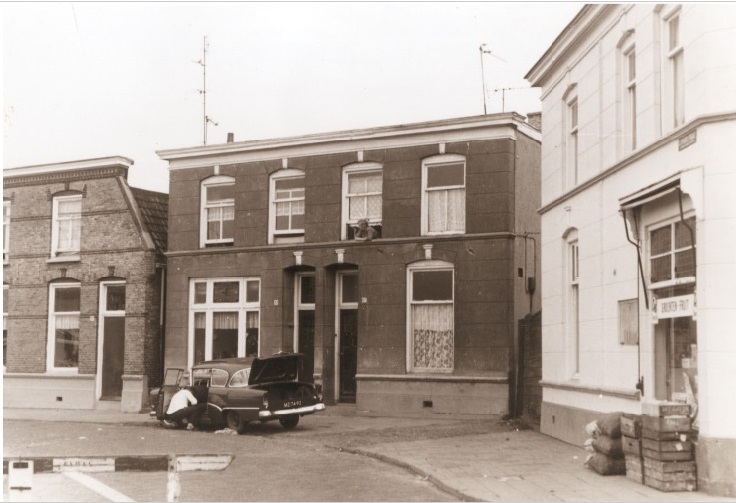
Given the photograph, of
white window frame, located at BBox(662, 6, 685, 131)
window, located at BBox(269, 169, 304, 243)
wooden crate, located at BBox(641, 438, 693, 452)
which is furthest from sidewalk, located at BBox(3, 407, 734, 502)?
window, located at BBox(269, 169, 304, 243)

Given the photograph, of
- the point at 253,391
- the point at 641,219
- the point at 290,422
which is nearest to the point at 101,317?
the point at 253,391

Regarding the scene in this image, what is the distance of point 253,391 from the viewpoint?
61.4 ft

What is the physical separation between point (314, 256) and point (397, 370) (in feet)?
12.4

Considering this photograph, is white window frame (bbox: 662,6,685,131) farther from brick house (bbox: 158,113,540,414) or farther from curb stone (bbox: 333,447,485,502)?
brick house (bbox: 158,113,540,414)

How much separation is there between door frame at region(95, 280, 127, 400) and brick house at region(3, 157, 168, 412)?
0.03 m

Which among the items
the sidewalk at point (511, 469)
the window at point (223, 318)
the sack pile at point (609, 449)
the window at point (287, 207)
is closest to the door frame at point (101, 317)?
the window at point (223, 318)

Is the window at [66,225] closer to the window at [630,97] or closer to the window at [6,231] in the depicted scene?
the window at [6,231]

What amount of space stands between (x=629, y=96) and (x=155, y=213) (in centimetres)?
1663

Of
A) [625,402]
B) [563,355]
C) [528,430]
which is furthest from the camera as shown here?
[528,430]

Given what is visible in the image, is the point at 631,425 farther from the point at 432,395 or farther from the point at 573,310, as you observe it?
the point at 432,395

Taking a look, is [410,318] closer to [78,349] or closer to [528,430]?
[528,430]

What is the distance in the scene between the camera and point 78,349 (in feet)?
85.0

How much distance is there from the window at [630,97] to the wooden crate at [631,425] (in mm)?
4355

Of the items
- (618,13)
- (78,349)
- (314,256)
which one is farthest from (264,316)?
(618,13)
